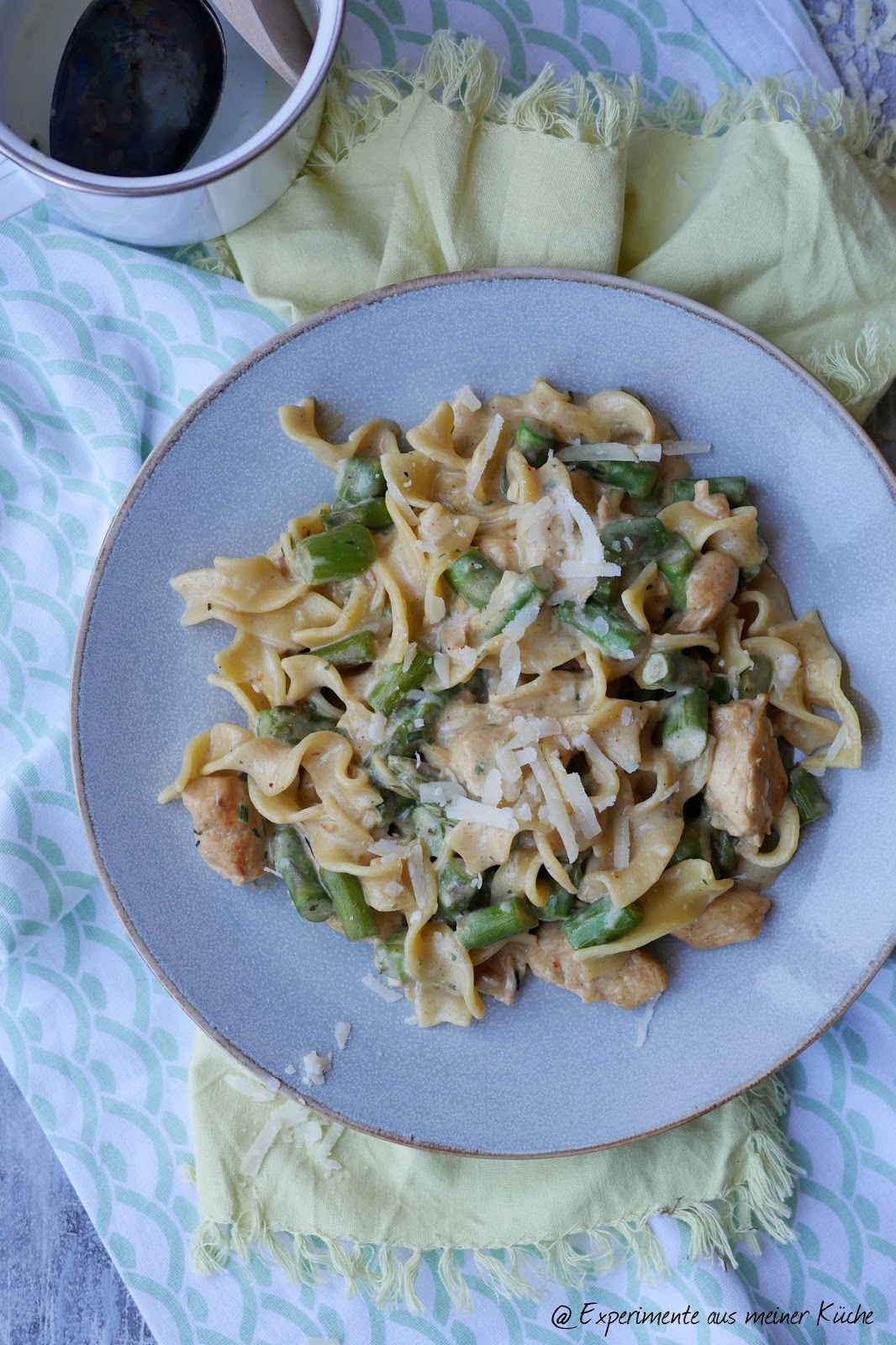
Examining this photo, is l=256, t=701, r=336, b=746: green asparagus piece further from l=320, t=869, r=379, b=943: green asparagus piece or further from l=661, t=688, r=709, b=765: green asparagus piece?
l=661, t=688, r=709, b=765: green asparagus piece

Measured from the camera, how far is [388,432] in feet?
→ 10.7

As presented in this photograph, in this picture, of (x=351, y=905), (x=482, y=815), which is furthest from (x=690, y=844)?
(x=351, y=905)

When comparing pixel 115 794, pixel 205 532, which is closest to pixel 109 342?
pixel 205 532

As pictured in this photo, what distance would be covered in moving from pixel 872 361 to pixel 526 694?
4.94ft

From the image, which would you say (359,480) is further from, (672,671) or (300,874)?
(300,874)

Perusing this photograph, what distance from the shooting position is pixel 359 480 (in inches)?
125

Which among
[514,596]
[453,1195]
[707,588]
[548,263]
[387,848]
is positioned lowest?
[453,1195]

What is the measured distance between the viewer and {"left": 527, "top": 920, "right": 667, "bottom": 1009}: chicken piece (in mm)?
A: 3188

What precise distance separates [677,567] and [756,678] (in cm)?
40

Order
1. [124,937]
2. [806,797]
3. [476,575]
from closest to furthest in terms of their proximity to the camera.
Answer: [476,575]
[806,797]
[124,937]

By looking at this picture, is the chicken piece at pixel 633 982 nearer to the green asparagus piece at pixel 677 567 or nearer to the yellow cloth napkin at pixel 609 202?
the green asparagus piece at pixel 677 567

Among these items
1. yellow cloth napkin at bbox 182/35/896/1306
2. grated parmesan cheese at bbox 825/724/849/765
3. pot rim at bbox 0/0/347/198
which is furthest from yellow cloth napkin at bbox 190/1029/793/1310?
pot rim at bbox 0/0/347/198

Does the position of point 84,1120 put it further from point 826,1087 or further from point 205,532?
point 826,1087

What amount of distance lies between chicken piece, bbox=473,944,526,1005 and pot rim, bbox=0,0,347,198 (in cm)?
234
